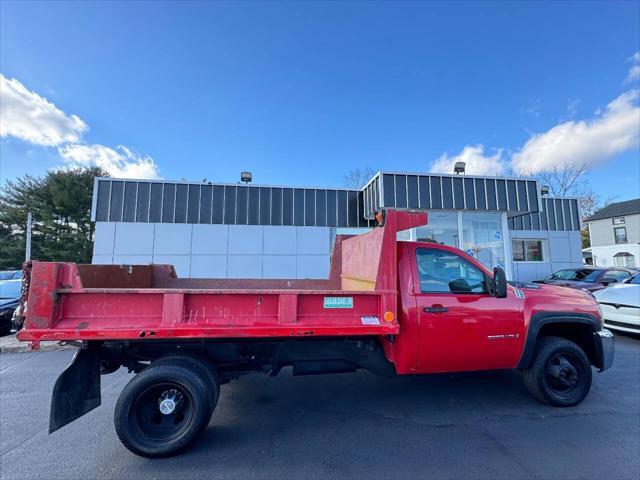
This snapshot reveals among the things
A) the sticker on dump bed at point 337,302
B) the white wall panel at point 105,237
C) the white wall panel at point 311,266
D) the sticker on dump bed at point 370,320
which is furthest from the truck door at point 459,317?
the white wall panel at point 105,237

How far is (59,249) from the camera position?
24750mm

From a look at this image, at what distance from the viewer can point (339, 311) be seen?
327 cm

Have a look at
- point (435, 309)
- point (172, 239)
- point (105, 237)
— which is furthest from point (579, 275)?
point (105, 237)

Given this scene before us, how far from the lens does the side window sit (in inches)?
146

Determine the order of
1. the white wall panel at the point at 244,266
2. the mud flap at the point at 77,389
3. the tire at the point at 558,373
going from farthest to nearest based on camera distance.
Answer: the white wall panel at the point at 244,266 < the tire at the point at 558,373 < the mud flap at the point at 77,389

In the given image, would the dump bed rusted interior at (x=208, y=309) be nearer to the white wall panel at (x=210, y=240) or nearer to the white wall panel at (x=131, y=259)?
the white wall panel at (x=210, y=240)

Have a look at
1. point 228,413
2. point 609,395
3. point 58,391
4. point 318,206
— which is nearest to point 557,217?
point 318,206

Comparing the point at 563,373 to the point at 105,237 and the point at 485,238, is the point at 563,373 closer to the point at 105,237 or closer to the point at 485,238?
the point at 485,238

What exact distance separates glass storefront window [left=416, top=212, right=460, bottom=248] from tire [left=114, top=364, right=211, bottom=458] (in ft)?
33.0

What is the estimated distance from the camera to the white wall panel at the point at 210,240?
12391 mm

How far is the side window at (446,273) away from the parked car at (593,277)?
8282mm

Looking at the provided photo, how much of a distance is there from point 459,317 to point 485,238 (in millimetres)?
9907

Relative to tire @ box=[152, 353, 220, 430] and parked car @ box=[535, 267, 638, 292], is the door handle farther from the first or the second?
parked car @ box=[535, 267, 638, 292]

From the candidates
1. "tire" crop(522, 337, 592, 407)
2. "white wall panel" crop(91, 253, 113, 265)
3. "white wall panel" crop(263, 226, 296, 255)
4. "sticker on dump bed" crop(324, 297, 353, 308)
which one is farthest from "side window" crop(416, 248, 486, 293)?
"white wall panel" crop(91, 253, 113, 265)
